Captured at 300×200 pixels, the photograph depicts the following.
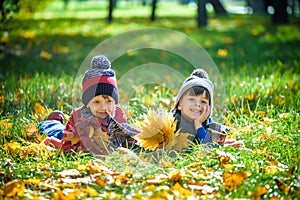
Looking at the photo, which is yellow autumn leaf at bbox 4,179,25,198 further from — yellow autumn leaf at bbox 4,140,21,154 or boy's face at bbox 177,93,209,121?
boy's face at bbox 177,93,209,121

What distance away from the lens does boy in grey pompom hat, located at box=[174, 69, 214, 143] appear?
4422 millimetres

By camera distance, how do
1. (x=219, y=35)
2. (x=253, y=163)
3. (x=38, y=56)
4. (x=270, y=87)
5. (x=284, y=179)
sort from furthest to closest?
(x=219, y=35)
(x=38, y=56)
(x=270, y=87)
(x=253, y=163)
(x=284, y=179)

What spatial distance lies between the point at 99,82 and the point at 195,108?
0.73m

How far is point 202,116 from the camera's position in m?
4.48

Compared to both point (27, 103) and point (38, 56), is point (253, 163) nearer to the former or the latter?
point (27, 103)

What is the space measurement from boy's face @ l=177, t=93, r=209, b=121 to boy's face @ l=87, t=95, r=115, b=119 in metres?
0.55

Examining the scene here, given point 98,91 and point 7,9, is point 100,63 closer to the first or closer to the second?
point 98,91

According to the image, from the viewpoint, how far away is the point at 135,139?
4.43 metres

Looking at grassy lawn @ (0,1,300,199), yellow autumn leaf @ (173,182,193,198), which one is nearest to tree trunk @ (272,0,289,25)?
grassy lawn @ (0,1,300,199)

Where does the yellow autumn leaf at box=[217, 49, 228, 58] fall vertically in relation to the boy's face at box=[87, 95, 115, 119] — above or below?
below

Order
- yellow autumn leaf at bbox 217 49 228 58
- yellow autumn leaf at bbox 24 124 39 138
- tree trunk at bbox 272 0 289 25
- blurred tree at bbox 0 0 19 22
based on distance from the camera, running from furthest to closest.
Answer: tree trunk at bbox 272 0 289 25
yellow autumn leaf at bbox 217 49 228 58
blurred tree at bbox 0 0 19 22
yellow autumn leaf at bbox 24 124 39 138

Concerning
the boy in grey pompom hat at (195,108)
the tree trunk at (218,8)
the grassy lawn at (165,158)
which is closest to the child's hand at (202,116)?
the boy in grey pompom hat at (195,108)

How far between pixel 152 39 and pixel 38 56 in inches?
126

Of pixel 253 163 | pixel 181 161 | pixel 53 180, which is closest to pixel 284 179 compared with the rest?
pixel 253 163
